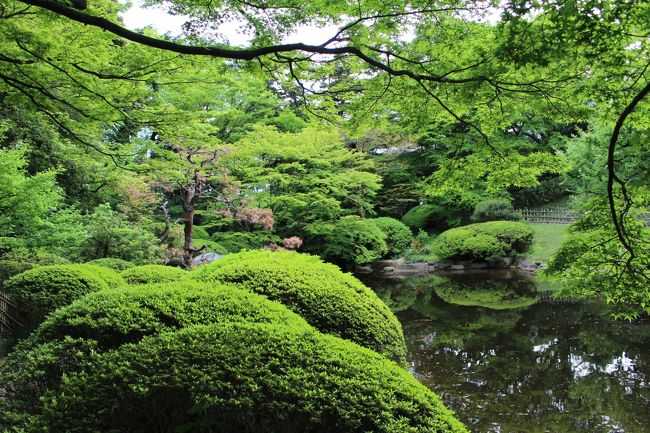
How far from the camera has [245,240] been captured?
14742mm

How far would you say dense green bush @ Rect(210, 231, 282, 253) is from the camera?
1404 cm

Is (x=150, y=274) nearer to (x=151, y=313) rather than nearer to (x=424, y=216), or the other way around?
(x=151, y=313)

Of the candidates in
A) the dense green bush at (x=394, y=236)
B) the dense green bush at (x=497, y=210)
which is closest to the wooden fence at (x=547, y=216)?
the dense green bush at (x=497, y=210)

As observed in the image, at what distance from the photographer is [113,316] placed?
116 inches

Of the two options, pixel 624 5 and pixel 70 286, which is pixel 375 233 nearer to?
pixel 70 286

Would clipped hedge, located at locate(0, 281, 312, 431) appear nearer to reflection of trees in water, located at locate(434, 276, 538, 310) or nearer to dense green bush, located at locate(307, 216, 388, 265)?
reflection of trees in water, located at locate(434, 276, 538, 310)

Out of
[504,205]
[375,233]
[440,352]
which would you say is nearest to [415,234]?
[504,205]

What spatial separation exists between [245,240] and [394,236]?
714 centimetres

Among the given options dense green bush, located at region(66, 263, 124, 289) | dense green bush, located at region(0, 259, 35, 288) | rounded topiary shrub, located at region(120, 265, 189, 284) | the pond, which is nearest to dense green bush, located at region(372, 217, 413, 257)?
the pond

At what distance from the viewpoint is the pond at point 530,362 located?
5.12 m

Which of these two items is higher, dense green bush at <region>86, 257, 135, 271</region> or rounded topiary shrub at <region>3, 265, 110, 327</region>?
dense green bush at <region>86, 257, 135, 271</region>

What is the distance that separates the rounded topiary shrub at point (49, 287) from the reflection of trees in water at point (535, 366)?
5.02 metres

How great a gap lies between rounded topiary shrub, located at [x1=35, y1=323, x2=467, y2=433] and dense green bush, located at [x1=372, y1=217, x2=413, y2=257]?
54.1 feet

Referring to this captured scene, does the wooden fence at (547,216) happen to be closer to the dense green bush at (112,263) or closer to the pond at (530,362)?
the pond at (530,362)
